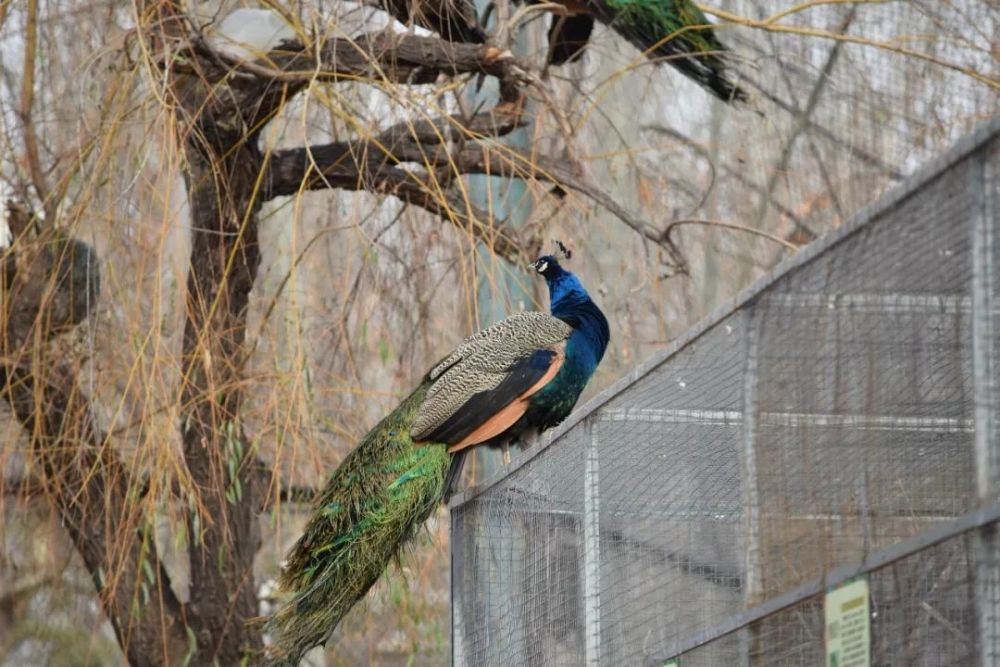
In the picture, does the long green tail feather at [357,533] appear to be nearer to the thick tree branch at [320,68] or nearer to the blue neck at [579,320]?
the blue neck at [579,320]

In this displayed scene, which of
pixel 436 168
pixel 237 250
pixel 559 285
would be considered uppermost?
pixel 436 168

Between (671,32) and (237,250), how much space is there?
166 cm

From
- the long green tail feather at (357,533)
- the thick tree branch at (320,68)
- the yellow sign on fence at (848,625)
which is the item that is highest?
the thick tree branch at (320,68)

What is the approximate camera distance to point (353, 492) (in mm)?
4172

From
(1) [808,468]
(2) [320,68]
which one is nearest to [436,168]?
(2) [320,68]

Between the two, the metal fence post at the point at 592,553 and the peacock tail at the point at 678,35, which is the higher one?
the peacock tail at the point at 678,35

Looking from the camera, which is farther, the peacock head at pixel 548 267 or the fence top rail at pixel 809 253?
the peacock head at pixel 548 267

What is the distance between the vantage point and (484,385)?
4.08 m

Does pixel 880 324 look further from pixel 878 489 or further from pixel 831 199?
pixel 831 199

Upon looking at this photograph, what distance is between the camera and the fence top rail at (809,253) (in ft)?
6.29

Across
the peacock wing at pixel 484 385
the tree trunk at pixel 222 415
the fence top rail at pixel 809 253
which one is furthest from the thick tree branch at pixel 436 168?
the fence top rail at pixel 809 253

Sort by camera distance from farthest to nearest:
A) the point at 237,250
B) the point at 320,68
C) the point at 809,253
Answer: the point at 237,250
the point at 320,68
the point at 809,253

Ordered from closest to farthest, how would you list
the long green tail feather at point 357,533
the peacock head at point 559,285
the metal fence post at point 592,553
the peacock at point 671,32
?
the metal fence post at point 592,553 < the long green tail feather at point 357,533 < the peacock head at point 559,285 < the peacock at point 671,32

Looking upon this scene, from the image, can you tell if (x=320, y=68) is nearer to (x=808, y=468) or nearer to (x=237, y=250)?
(x=237, y=250)
